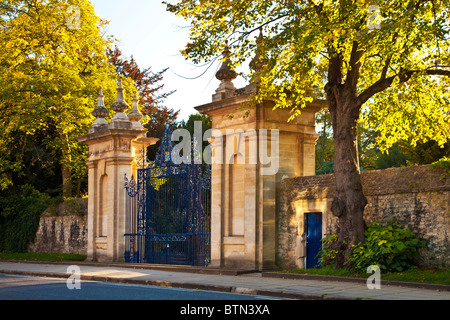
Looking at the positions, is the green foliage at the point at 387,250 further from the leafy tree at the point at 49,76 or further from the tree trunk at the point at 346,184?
the leafy tree at the point at 49,76

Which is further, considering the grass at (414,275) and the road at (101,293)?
the grass at (414,275)

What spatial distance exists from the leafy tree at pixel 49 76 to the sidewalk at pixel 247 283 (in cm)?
988

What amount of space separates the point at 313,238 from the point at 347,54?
188 inches

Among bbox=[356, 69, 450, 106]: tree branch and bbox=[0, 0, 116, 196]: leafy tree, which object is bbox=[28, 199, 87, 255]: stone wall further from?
bbox=[356, 69, 450, 106]: tree branch

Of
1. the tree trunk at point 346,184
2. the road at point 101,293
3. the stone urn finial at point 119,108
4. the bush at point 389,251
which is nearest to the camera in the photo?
the road at point 101,293

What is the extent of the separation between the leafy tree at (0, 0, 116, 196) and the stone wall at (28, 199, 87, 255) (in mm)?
3339

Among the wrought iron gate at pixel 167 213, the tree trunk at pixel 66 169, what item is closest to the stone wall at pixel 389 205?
the wrought iron gate at pixel 167 213

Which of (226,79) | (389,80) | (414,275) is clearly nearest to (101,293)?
(414,275)

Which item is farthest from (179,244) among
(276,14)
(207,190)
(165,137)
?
(276,14)

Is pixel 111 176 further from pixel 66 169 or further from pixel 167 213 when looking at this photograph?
pixel 66 169

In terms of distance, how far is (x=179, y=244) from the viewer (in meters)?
18.6

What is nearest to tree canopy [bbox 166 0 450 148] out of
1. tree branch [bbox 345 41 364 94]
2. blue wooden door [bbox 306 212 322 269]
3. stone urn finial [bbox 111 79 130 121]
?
tree branch [bbox 345 41 364 94]

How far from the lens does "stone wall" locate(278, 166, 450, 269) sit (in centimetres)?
1282

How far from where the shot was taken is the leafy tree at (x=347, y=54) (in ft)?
42.0
